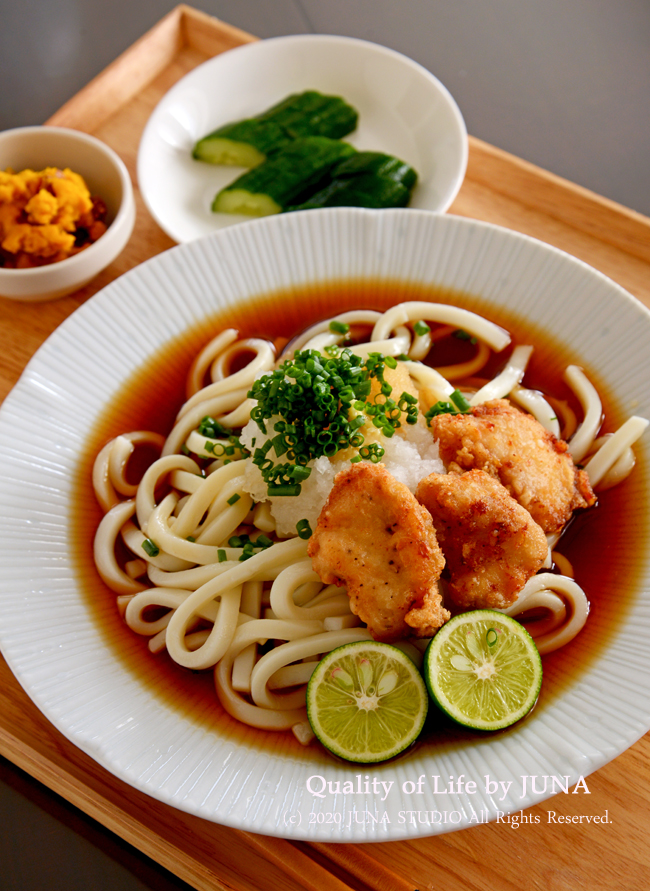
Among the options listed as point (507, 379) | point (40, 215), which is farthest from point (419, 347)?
point (40, 215)

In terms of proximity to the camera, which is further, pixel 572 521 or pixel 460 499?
pixel 572 521

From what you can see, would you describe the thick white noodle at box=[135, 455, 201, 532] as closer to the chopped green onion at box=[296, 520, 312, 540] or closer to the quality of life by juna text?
the chopped green onion at box=[296, 520, 312, 540]

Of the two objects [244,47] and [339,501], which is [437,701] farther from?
[244,47]

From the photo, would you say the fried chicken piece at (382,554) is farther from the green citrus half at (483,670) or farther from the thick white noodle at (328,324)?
the thick white noodle at (328,324)

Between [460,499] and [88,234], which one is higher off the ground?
[460,499]

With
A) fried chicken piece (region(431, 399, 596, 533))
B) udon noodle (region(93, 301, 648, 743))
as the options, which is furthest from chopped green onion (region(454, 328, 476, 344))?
fried chicken piece (region(431, 399, 596, 533))

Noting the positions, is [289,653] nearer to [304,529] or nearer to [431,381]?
[304,529]

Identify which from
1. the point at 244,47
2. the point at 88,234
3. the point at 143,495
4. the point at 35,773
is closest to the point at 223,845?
the point at 35,773
